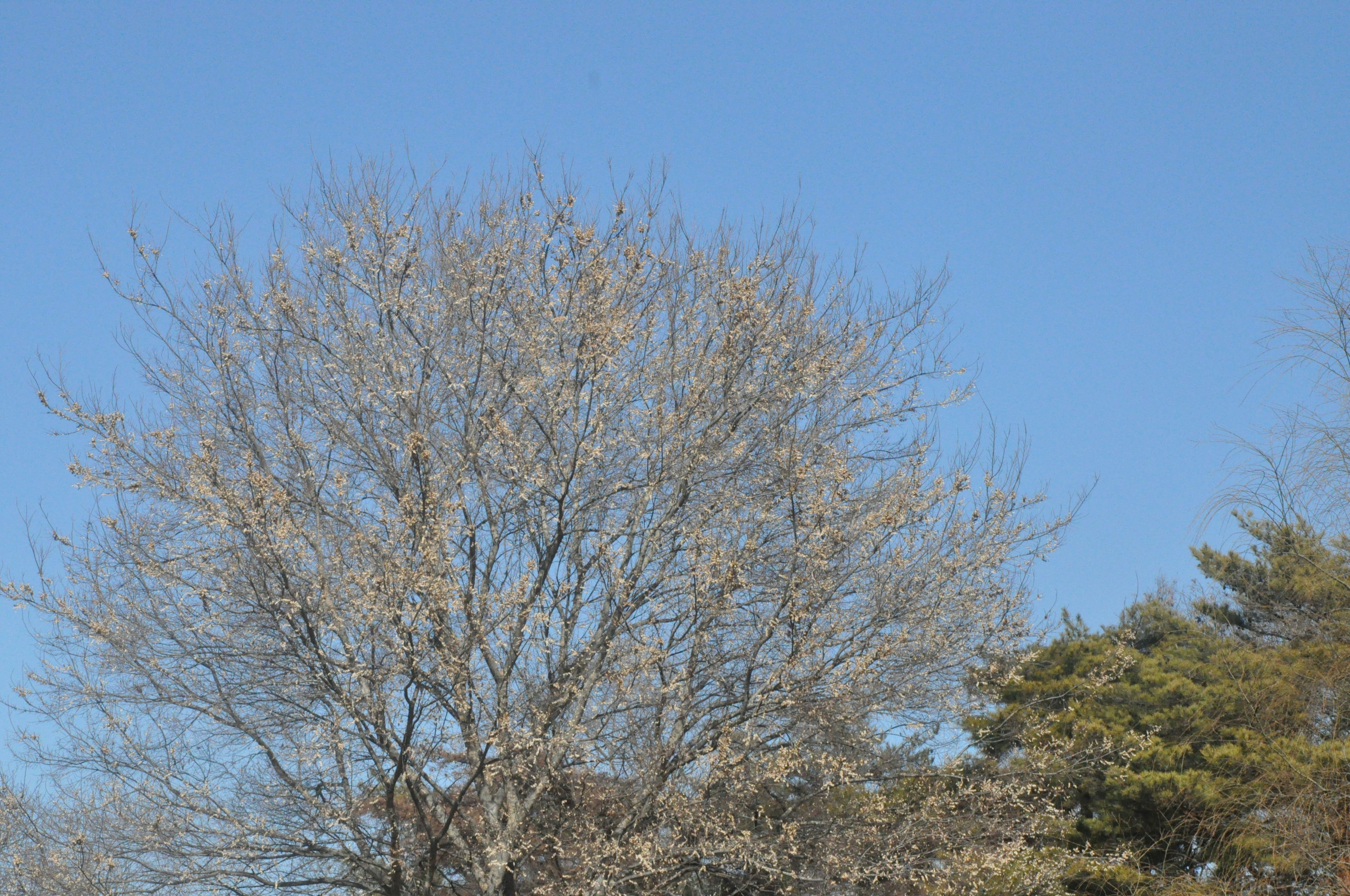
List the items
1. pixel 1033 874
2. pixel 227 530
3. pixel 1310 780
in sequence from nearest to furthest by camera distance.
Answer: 1. pixel 1310 780
2. pixel 227 530
3. pixel 1033 874

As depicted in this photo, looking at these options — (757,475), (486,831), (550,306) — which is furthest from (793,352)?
(486,831)

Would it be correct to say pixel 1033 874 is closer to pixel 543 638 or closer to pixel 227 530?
pixel 543 638

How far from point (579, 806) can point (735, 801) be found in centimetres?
135

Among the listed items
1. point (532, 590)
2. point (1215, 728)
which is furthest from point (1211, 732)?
point (532, 590)

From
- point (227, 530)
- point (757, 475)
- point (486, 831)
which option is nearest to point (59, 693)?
point (227, 530)

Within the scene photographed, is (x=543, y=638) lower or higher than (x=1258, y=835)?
higher

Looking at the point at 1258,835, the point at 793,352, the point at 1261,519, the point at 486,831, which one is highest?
the point at 793,352

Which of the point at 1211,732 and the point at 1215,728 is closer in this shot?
the point at 1215,728

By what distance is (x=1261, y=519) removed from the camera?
7363 millimetres

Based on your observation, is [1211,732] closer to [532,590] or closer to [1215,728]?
[1215,728]

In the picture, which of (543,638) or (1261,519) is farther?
(543,638)

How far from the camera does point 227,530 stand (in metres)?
8.34

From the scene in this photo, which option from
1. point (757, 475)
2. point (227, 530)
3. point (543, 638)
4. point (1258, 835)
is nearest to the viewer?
point (1258, 835)

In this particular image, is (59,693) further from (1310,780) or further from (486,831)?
(1310,780)
